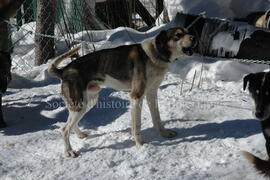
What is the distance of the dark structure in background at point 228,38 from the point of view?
17.1 feet

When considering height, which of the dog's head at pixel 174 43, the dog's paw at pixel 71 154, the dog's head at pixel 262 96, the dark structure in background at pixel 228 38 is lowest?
the dog's paw at pixel 71 154

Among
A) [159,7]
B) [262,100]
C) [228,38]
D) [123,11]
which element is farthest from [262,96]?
[159,7]

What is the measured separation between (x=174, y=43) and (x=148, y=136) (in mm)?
919

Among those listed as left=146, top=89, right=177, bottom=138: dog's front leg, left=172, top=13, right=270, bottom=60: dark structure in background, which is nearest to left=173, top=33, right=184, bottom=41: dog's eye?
left=146, top=89, right=177, bottom=138: dog's front leg

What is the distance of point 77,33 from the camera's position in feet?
24.6

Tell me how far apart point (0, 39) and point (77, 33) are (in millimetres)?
2383

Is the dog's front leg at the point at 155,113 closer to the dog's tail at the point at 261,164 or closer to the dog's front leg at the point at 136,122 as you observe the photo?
the dog's front leg at the point at 136,122

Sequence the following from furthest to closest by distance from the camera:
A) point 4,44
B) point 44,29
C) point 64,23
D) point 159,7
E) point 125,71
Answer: point 159,7 → point 44,29 → point 64,23 → point 4,44 → point 125,71

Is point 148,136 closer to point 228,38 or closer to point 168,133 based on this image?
point 168,133

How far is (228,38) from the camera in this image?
545 centimetres

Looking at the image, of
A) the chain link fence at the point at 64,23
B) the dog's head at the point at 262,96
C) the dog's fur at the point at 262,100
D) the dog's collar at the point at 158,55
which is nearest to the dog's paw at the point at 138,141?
the dog's collar at the point at 158,55

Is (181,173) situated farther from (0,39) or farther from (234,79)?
(0,39)

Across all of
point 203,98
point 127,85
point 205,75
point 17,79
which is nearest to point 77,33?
point 17,79

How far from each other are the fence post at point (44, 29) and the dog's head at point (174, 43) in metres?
3.98
